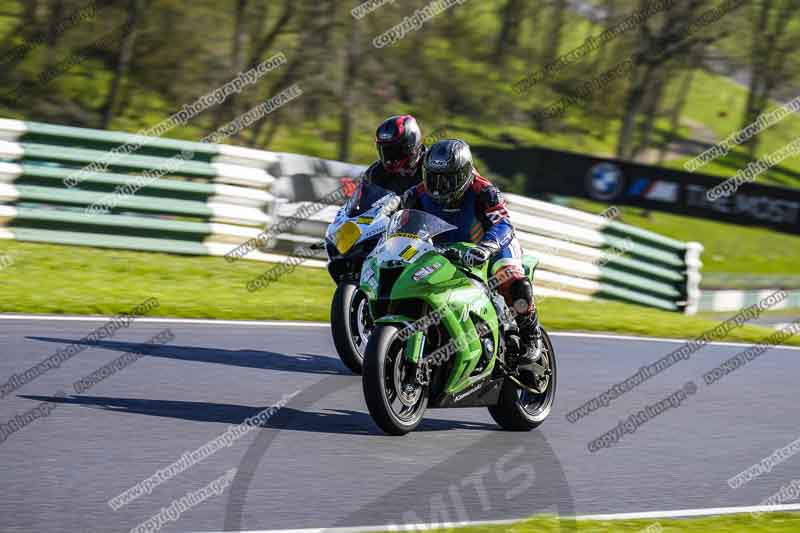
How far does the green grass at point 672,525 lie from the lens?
5609 millimetres

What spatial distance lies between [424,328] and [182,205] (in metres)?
7.85

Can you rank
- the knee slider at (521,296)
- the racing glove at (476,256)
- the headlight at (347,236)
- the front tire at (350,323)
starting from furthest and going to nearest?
the headlight at (347,236)
the front tire at (350,323)
the knee slider at (521,296)
the racing glove at (476,256)

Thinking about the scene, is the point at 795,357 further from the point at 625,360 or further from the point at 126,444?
the point at 126,444

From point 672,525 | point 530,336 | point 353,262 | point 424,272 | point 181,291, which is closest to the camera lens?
point 672,525

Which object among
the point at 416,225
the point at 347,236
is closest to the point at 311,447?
the point at 416,225

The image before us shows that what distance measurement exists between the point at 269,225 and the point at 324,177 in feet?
2.98

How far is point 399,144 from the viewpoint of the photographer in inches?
369

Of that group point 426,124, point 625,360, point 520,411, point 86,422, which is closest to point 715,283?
point 426,124

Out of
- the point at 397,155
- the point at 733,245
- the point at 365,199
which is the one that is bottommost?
the point at 733,245

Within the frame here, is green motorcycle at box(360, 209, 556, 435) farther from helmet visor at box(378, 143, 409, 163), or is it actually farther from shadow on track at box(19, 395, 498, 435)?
A: helmet visor at box(378, 143, 409, 163)

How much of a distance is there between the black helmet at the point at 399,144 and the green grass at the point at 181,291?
10.4 feet

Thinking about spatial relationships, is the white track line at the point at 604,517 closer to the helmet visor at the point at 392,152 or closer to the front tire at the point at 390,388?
the front tire at the point at 390,388

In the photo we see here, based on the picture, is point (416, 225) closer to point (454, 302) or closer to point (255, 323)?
point (454, 302)

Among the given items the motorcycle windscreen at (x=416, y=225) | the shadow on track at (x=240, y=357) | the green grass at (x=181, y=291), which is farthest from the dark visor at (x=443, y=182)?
the green grass at (x=181, y=291)
